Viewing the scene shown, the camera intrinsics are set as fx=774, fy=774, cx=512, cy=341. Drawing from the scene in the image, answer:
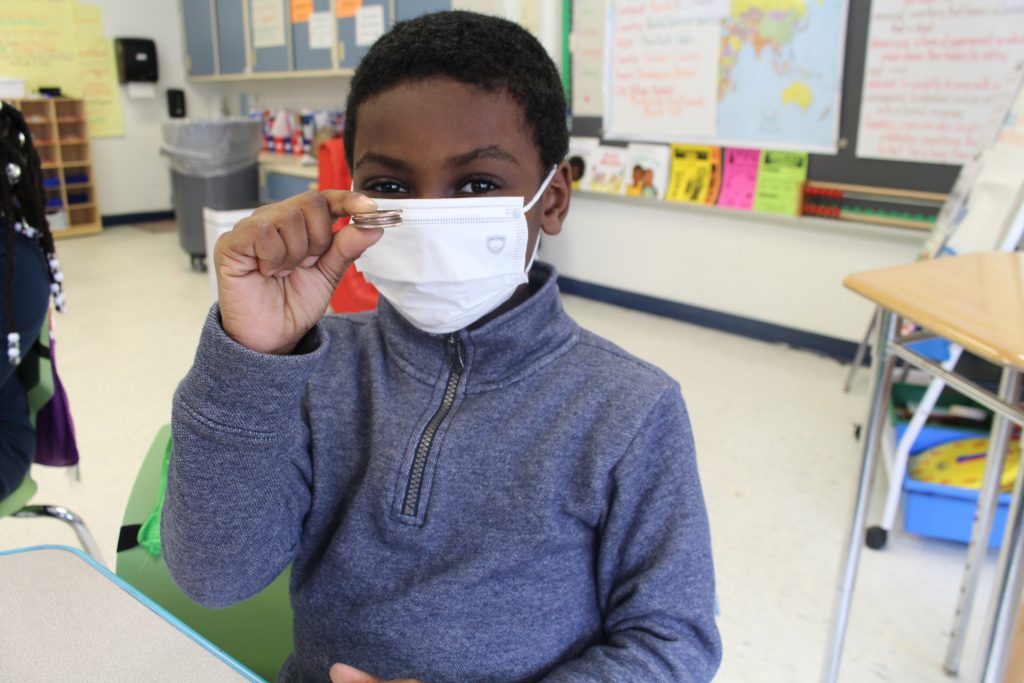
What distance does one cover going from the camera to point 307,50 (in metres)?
4.80

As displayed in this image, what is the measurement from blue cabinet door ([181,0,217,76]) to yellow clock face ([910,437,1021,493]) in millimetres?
5521

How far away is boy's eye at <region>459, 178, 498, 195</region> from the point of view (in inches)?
29.3

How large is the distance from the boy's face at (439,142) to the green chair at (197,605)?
404mm

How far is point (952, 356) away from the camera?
181 cm

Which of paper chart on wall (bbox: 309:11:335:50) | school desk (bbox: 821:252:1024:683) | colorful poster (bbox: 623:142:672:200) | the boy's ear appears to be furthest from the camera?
paper chart on wall (bbox: 309:11:335:50)

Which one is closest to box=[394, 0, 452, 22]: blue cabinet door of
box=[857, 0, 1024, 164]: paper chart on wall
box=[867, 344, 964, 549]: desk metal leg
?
box=[857, 0, 1024, 164]: paper chart on wall

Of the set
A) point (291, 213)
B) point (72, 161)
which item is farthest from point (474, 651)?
point (72, 161)

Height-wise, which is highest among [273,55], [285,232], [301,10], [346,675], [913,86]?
[301,10]

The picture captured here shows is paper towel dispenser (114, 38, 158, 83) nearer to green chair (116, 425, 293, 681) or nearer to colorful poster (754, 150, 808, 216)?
→ colorful poster (754, 150, 808, 216)

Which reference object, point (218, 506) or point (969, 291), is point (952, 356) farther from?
point (218, 506)

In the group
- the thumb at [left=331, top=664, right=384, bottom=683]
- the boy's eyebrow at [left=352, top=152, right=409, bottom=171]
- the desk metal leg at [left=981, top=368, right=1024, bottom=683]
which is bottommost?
the desk metal leg at [left=981, top=368, right=1024, bottom=683]

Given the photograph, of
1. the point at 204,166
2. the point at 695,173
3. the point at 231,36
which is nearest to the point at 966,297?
the point at 695,173

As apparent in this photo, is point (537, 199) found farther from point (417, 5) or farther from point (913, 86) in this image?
point (417, 5)

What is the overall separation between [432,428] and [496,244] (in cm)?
19
